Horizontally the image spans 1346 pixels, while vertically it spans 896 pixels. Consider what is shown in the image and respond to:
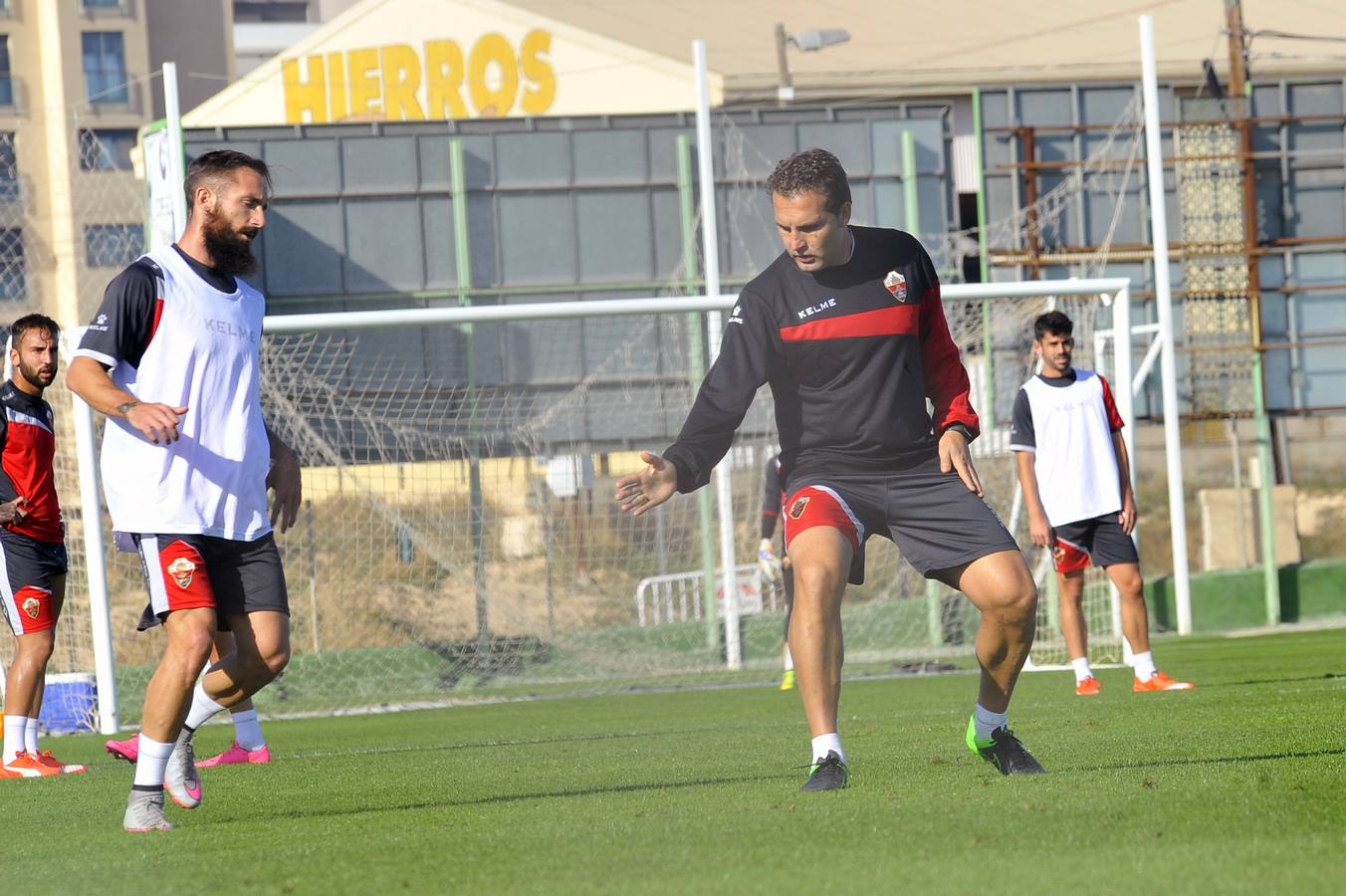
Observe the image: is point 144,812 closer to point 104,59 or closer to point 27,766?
point 27,766

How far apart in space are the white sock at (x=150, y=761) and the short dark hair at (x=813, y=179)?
2.60 meters

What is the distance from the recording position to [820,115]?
89.4 ft

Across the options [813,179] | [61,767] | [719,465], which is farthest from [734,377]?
[719,465]

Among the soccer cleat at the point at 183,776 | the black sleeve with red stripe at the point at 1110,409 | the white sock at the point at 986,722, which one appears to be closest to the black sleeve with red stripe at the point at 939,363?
the white sock at the point at 986,722

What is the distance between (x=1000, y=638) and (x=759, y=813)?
3.55 ft

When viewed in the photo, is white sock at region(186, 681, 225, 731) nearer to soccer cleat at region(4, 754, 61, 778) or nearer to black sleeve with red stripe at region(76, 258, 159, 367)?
black sleeve with red stripe at region(76, 258, 159, 367)

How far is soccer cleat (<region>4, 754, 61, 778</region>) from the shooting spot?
341 inches

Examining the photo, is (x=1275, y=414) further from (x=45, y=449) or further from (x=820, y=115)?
(x=45, y=449)

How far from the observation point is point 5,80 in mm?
57406

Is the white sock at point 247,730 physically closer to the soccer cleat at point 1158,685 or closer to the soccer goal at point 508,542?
the soccer cleat at point 1158,685

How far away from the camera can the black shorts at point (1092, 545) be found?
A: 34.4 ft

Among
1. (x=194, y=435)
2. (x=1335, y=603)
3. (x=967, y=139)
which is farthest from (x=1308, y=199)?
(x=194, y=435)

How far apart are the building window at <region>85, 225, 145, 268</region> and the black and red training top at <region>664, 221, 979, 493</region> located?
15.5 meters

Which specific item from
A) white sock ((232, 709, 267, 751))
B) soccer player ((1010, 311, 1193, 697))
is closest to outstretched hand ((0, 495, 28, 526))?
white sock ((232, 709, 267, 751))
